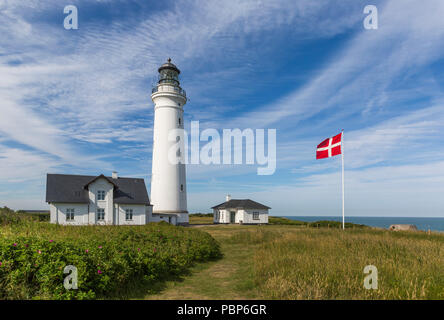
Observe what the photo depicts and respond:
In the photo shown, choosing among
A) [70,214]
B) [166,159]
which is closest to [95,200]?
[70,214]

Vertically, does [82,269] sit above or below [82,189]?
below

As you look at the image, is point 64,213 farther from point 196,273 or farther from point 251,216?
point 251,216

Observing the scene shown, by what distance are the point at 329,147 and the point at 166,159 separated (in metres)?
17.0

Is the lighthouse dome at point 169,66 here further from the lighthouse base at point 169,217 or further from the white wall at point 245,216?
the white wall at point 245,216

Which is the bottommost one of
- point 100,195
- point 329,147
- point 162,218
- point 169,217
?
point 162,218

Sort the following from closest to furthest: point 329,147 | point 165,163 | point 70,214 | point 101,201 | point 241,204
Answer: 1. point 329,147
2. point 70,214
3. point 101,201
4. point 165,163
5. point 241,204

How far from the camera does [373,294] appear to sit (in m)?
6.25

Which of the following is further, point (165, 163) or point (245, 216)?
point (245, 216)

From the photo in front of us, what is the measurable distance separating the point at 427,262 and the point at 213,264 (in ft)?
25.1

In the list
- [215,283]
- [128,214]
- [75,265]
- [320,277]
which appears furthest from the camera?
[128,214]

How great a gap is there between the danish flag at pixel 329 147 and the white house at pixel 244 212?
61.3 feet

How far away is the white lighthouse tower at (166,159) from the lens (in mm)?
29703

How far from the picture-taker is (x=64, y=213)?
27.2m
